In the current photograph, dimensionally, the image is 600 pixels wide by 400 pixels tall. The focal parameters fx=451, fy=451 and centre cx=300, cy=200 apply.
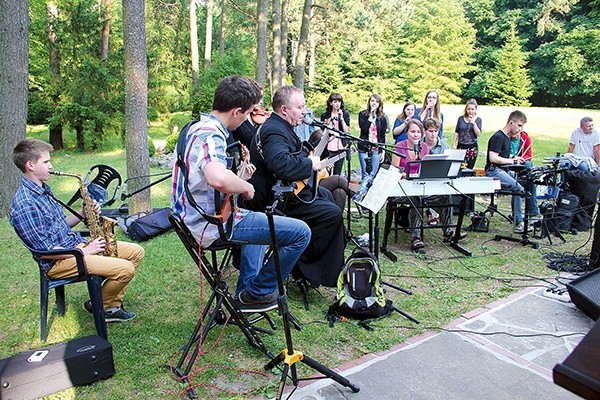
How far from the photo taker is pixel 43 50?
1390cm

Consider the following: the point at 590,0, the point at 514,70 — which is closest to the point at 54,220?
the point at 514,70

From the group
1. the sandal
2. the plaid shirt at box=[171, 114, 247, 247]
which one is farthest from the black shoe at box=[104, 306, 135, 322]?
the sandal

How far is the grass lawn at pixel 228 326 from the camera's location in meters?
2.90

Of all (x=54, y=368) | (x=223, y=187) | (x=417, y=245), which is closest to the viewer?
(x=223, y=187)

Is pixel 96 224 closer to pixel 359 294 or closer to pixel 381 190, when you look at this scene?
pixel 359 294

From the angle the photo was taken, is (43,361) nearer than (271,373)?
Yes

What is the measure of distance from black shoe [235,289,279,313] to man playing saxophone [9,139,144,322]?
2.87 ft

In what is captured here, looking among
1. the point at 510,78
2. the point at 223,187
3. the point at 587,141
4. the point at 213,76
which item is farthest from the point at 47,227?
the point at 510,78

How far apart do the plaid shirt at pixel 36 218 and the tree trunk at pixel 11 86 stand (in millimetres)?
3894

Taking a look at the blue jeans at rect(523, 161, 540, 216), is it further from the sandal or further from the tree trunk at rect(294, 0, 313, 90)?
the tree trunk at rect(294, 0, 313, 90)

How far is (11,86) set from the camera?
629cm

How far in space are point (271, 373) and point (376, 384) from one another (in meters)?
0.67

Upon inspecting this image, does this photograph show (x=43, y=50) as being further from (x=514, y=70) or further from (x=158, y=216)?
(x=514, y=70)

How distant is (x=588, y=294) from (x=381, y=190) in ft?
6.19
